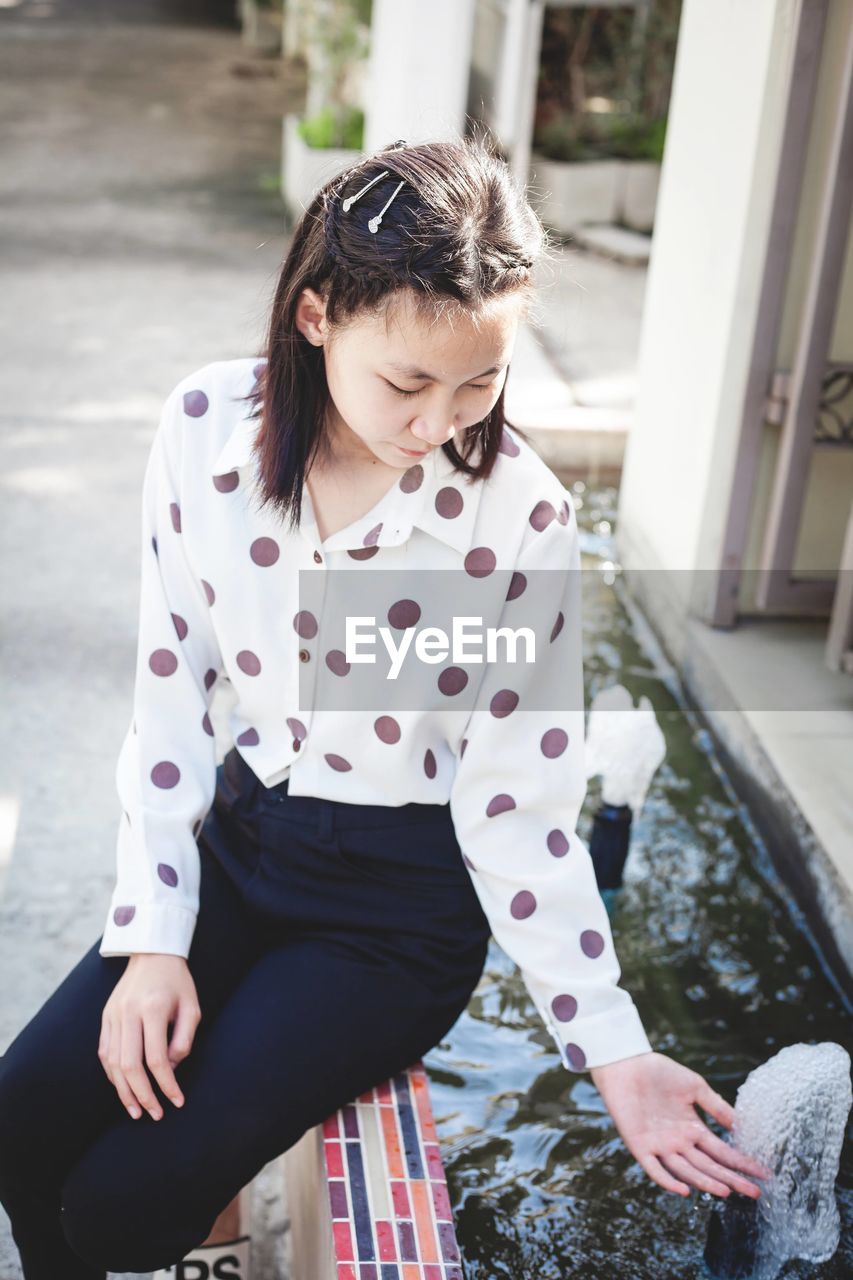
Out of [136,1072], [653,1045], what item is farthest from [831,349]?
[136,1072]

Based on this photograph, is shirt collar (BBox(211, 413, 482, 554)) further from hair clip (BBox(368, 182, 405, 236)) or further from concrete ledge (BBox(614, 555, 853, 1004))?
concrete ledge (BBox(614, 555, 853, 1004))

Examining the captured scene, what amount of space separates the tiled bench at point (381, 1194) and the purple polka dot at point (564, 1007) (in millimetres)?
221

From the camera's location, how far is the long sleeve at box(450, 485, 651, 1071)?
4.95ft

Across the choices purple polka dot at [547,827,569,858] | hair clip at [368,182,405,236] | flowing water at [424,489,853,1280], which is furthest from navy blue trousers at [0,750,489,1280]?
hair clip at [368,182,405,236]

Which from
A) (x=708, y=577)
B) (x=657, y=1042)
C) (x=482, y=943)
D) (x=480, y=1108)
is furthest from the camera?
(x=708, y=577)

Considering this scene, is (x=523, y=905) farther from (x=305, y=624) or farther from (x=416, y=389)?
(x=416, y=389)

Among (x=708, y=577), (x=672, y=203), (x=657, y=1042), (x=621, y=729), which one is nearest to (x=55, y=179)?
(x=672, y=203)

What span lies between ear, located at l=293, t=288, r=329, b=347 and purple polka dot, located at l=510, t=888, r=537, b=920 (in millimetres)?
627

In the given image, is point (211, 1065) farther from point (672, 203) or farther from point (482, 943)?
point (672, 203)

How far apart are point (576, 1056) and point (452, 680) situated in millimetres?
421

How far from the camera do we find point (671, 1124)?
1.40 m

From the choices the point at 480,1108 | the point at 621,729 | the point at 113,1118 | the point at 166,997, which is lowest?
the point at 480,1108

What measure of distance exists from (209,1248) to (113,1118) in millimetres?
385

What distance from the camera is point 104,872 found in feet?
8.02
